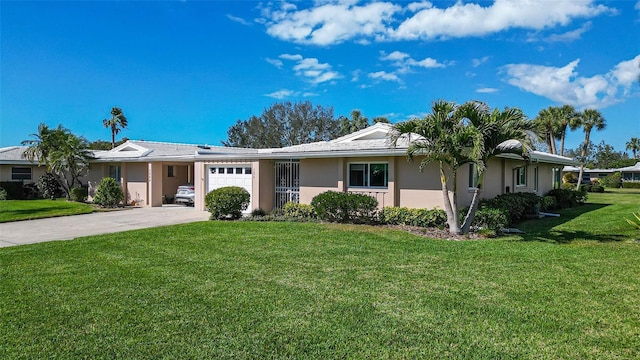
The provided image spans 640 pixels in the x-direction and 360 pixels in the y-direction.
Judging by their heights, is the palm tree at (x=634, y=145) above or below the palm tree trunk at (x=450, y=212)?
above

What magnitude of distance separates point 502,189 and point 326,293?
12894 mm

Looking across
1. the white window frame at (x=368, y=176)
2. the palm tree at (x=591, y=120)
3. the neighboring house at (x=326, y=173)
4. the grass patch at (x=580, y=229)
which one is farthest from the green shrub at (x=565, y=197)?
the palm tree at (x=591, y=120)

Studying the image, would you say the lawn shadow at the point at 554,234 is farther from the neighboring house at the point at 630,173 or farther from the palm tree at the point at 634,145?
the palm tree at the point at 634,145

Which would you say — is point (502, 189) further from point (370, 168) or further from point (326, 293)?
point (326, 293)

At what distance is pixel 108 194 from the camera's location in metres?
20.1

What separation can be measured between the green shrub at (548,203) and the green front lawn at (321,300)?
852 cm

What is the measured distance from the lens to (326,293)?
5715 millimetres

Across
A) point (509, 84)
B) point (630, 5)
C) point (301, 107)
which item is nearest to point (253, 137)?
point (301, 107)

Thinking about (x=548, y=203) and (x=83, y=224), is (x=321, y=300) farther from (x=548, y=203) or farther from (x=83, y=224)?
(x=548, y=203)

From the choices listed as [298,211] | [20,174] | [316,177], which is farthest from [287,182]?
[20,174]

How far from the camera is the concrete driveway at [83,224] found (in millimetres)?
11246

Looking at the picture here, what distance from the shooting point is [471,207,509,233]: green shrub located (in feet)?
37.3

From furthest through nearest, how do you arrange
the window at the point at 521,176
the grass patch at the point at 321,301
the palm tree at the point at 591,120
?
the palm tree at the point at 591,120 → the window at the point at 521,176 → the grass patch at the point at 321,301

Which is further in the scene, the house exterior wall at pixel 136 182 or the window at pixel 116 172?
the window at pixel 116 172
